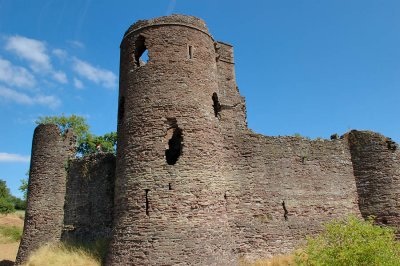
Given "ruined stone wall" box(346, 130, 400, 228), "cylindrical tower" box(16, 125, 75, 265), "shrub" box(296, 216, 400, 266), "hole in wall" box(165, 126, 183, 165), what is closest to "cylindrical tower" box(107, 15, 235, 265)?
"hole in wall" box(165, 126, 183, 165)

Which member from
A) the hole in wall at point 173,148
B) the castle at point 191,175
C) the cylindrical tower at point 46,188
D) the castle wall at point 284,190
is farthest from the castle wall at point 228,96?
the cylindrical tower at point 46,188

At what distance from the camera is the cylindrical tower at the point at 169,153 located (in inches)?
506

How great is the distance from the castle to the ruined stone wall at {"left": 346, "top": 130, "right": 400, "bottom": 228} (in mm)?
45

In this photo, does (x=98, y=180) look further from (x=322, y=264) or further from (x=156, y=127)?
(x=322, y=264)

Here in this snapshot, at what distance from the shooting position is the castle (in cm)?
1320

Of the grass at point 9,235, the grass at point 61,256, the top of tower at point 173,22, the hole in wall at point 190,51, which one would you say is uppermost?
the top of tower at point 173,22

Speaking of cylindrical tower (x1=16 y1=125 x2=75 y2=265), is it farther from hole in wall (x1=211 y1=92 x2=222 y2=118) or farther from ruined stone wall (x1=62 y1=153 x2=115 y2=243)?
hole in wall (x1=211 y1=92 x2=222 y2=118)

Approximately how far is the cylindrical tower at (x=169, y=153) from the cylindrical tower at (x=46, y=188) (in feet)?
17.6

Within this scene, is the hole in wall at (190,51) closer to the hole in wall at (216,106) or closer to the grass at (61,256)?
the hole in wall at (216,106)

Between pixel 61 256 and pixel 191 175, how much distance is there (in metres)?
6.37

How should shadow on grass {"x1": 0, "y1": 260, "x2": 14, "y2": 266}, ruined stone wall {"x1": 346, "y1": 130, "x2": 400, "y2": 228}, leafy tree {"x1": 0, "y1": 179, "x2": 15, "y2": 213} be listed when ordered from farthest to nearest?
leafy tree {"x1": 0, "y1": 179, "x2": 15, "y2": 213}, shadow on grass {"x1": 0, "y1": 260, "x2": 14, "y2": 266}, ruined stone wall {"x1": 346, "y1": 130, "x2": 400, "y2": 228}

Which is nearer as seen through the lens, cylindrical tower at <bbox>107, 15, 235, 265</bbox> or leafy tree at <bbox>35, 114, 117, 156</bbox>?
cylindrical tower at <bbox>107, 15, 235, 265</bbox>

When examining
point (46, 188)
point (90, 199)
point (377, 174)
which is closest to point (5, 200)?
point (46, 188)

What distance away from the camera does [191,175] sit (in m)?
13.5
